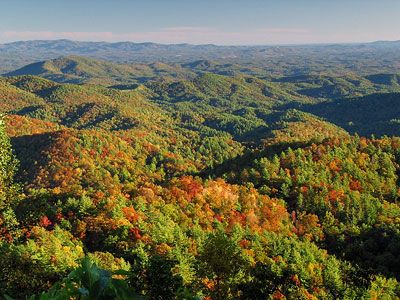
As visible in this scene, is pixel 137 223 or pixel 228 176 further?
pixel 228 176

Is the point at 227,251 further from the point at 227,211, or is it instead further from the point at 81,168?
the point at 81,168

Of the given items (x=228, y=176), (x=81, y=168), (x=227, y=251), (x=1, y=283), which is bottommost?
(x=81, y=168)

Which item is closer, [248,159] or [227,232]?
[227,232]

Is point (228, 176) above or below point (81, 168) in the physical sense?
above

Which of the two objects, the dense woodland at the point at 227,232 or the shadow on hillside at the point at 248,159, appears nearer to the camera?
the dense woodland at the point at 227,232

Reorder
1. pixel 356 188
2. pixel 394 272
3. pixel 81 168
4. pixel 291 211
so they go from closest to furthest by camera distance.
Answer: pixel 394 272
pixel 291 211
pixel 356 188
pixel 81 168

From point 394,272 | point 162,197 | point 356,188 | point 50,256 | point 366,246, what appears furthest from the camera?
point 356,188

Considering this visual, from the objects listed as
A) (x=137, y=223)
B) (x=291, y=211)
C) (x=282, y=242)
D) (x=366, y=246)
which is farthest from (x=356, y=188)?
(x=137, y=223)

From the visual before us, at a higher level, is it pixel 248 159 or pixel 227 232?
pixel 227 232

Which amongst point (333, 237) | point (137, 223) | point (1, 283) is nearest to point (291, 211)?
point (333, 237)

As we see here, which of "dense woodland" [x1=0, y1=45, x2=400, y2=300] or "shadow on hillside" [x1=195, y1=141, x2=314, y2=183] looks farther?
"shadow on hillside" [x1=195, y1=141, x2=314, y2=183]
